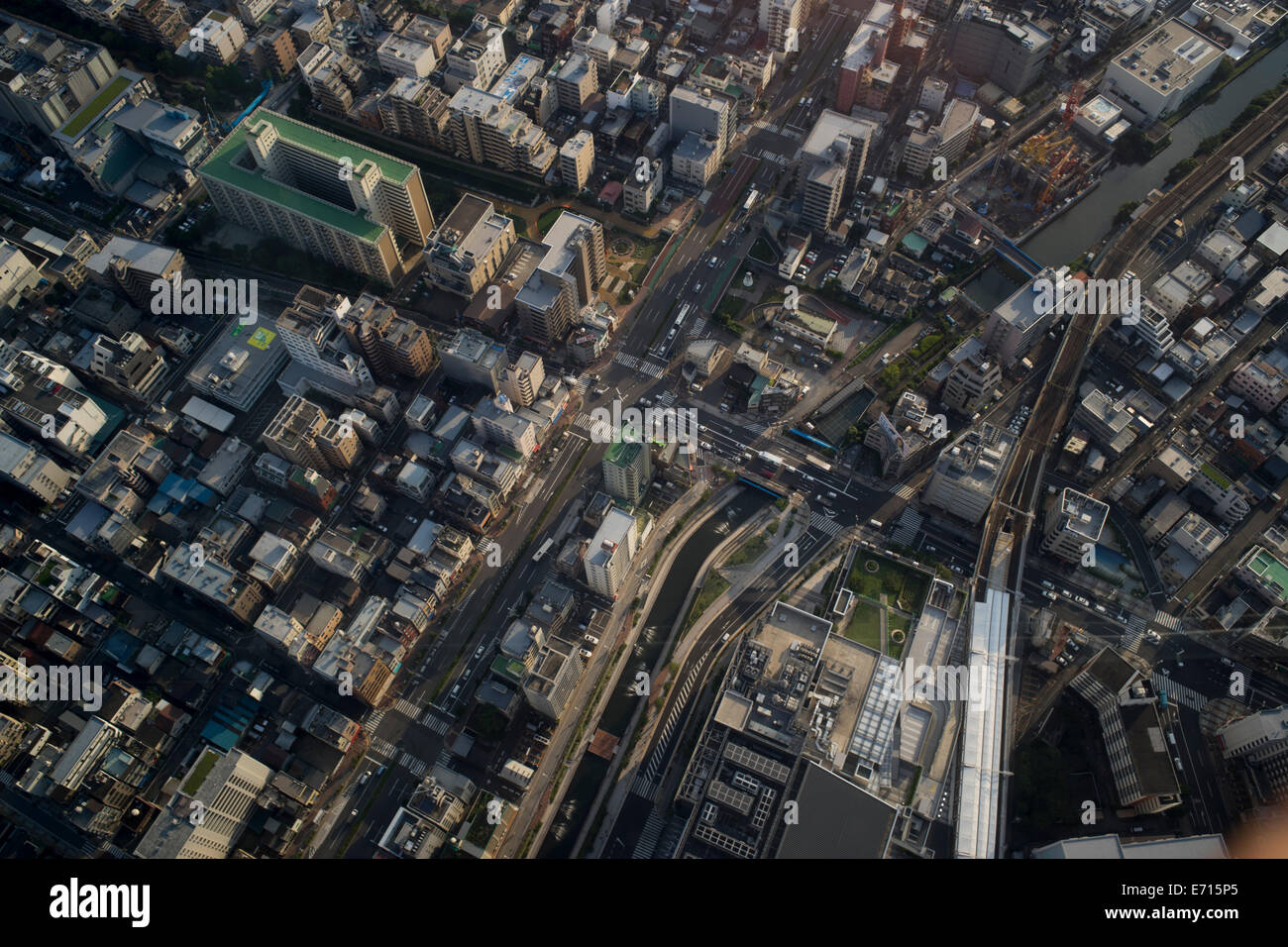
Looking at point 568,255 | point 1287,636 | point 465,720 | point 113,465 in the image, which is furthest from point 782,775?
point 113,465

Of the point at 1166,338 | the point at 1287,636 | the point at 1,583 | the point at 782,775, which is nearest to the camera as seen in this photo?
the point at 782,775

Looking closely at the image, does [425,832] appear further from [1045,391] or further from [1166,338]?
[1166,338]

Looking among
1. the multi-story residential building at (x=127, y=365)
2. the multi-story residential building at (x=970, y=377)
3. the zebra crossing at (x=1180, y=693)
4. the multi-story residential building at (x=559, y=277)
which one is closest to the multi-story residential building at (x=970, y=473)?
the multi-story residential building at (x=970, y=377)

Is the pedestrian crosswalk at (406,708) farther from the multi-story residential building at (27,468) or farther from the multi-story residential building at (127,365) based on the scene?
the multi-story residential building at (127,365)

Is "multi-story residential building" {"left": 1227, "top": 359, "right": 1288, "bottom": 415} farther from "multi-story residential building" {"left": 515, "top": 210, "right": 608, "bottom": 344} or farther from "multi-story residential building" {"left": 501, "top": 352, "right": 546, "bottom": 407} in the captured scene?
"multi-story residential building" {"left": 501, "top": 352, "right": 546, "bottom": 407}

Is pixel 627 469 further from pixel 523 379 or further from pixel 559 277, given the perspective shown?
pixel 559 277

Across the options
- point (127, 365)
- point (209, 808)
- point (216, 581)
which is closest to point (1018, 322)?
point (216, 581)
